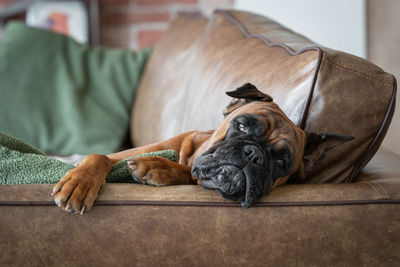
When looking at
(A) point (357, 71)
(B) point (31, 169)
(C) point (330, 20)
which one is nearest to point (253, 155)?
(A) point (357, 71)

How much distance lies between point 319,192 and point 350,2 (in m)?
2.34

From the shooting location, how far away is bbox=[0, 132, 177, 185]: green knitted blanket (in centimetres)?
122

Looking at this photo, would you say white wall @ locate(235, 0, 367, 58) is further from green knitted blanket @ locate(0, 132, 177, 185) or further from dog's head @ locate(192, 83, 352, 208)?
green knitted blanket @ locate(0, 132, 177, 185)

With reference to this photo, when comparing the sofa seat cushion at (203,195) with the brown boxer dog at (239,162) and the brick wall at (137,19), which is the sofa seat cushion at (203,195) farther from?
the brick wall at (137,19)

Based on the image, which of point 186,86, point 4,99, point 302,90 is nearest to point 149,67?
point 186,86

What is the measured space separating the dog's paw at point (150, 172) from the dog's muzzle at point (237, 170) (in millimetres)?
89

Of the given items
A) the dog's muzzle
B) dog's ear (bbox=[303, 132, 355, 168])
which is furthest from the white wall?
the dog's muzzle

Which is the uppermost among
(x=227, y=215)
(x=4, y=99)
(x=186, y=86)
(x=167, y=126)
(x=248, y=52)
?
(x=248, y=52)

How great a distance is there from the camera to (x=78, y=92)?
9.97 ft

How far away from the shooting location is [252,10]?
352 centimetres

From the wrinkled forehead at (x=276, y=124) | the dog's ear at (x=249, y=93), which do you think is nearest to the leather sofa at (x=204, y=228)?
the wrinkled forehead at (x=276, y=124)

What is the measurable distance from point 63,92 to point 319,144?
2.04 metres

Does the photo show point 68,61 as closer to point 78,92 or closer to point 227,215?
point 78,92

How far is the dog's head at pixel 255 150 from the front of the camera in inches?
49.3
